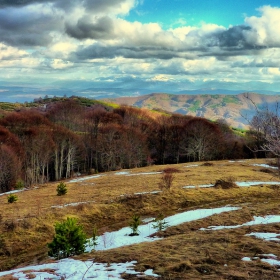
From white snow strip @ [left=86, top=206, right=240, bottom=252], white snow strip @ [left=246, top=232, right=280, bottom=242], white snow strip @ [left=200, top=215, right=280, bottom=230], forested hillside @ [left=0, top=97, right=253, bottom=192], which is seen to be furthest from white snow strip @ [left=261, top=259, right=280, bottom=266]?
forested hillside @ [left=0, top=97, right=253, bottom=192]

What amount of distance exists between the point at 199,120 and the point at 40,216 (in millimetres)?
68867

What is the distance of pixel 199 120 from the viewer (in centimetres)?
8375

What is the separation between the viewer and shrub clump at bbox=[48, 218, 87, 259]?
11.8 m

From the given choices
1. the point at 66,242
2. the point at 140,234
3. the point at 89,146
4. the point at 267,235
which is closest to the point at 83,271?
the point at 66,242

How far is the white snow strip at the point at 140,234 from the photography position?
1493 cm

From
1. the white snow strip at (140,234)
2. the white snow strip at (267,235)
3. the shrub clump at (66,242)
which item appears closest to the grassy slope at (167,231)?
the white snow strip at (267,235)

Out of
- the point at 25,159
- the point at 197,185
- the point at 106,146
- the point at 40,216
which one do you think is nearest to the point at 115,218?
the point at 40,216

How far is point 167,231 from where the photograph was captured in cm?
1596

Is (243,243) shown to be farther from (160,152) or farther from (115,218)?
(160,152)

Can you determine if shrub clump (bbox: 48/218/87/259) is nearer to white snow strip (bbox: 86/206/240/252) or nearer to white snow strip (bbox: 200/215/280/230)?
white snow strip (bbox: 86/206/240/252)

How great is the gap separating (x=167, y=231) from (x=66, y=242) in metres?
6.26

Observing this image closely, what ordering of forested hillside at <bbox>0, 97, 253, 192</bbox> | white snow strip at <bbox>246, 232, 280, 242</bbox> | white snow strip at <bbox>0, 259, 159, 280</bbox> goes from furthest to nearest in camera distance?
forested hillside at <bbox>0, 97, 253, 192</bbox>
white snow strip at <bbox>246, 232, 280, 242</bbox>
white snow strip at <bbox>0, 259, 159, 280</bbox>

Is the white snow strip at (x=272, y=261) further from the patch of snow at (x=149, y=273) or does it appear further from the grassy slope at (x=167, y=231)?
the patch of snow at (x=149, y=273)

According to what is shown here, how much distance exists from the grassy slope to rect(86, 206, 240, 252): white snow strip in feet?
4.63
